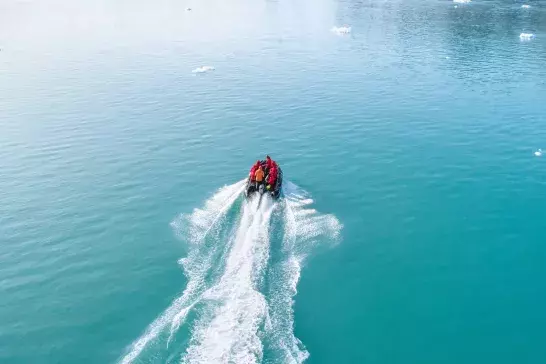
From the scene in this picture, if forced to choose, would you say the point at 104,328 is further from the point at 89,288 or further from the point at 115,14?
the point at 115,14

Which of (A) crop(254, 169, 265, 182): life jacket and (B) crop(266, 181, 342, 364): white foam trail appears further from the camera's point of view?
(A) crop(254, 169, 265, 182): life jacket

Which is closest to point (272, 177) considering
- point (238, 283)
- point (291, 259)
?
point (291, 259)

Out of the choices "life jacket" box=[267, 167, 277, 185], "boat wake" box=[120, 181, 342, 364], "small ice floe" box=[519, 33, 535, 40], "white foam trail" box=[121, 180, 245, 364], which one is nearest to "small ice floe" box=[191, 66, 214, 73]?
"white foam trail" box=[121, 180, 245, 364]

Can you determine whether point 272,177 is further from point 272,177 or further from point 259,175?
point 259,175

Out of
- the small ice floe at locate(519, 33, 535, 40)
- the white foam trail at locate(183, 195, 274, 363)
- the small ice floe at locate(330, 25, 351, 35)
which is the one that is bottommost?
the white foam trail at locate(183, 195, 274, 363)

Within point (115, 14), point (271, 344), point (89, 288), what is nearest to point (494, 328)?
point (271, 344)

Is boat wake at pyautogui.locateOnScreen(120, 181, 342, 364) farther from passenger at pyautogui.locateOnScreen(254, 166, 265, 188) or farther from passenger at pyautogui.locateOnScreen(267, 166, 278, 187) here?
passenger at pyautogui.locateOnScreen(254, 166, 265, 188)

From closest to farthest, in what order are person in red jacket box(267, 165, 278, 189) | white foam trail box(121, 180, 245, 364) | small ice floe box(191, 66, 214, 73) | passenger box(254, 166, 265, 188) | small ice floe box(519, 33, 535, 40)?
white foam trail box(121, 180, 245, 364), person in red jacket box(267, 165, 278, 189), passenger box(254, 166, 265, 188), small ice floe box(191, 66, 214, 73), small ice floe box(519, 33, 535, 40)
